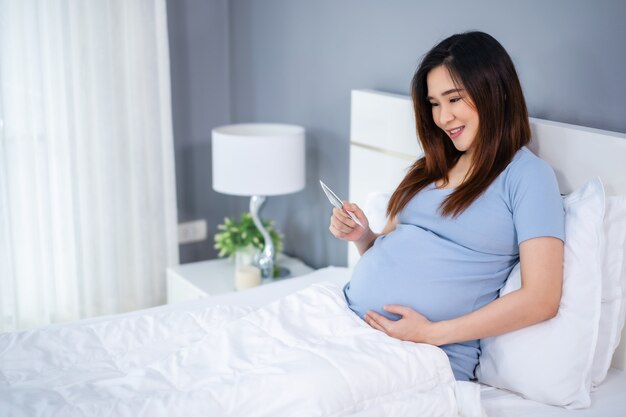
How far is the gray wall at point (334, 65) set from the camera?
188 centimetres

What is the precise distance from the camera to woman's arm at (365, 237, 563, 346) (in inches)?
62.2

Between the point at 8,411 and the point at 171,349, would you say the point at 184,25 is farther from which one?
the point at 8,411

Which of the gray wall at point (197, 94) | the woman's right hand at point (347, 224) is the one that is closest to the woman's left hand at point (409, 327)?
the woman's right hand at point (347, 224)

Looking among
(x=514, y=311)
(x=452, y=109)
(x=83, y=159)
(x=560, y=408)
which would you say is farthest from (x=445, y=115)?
(x=83, y=159)

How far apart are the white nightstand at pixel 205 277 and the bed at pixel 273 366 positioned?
29.6 inches

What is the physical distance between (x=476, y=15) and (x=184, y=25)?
1.46 meters

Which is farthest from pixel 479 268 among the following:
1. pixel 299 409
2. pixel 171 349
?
pixel 171 349

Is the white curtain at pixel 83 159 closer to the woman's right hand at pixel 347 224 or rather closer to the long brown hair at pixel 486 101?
the woman's right hand at pixel 347 224

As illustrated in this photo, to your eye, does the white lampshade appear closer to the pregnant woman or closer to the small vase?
the small vase

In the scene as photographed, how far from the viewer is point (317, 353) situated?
5.14ft

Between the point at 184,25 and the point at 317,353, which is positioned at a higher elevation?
the point at 184,25

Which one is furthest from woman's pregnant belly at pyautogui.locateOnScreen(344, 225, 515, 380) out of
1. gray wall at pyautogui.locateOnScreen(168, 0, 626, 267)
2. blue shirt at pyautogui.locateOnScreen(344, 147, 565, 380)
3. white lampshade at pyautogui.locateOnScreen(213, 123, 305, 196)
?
white lampshade at pyautogui.locateOnScreen(213, 123, 305, 196)

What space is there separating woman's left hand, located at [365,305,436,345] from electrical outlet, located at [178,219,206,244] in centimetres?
182

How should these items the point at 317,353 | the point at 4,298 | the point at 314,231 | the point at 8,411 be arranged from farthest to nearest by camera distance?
the point at 314,231, the point at 4,298, the point at 317,353, the point at 8,411
